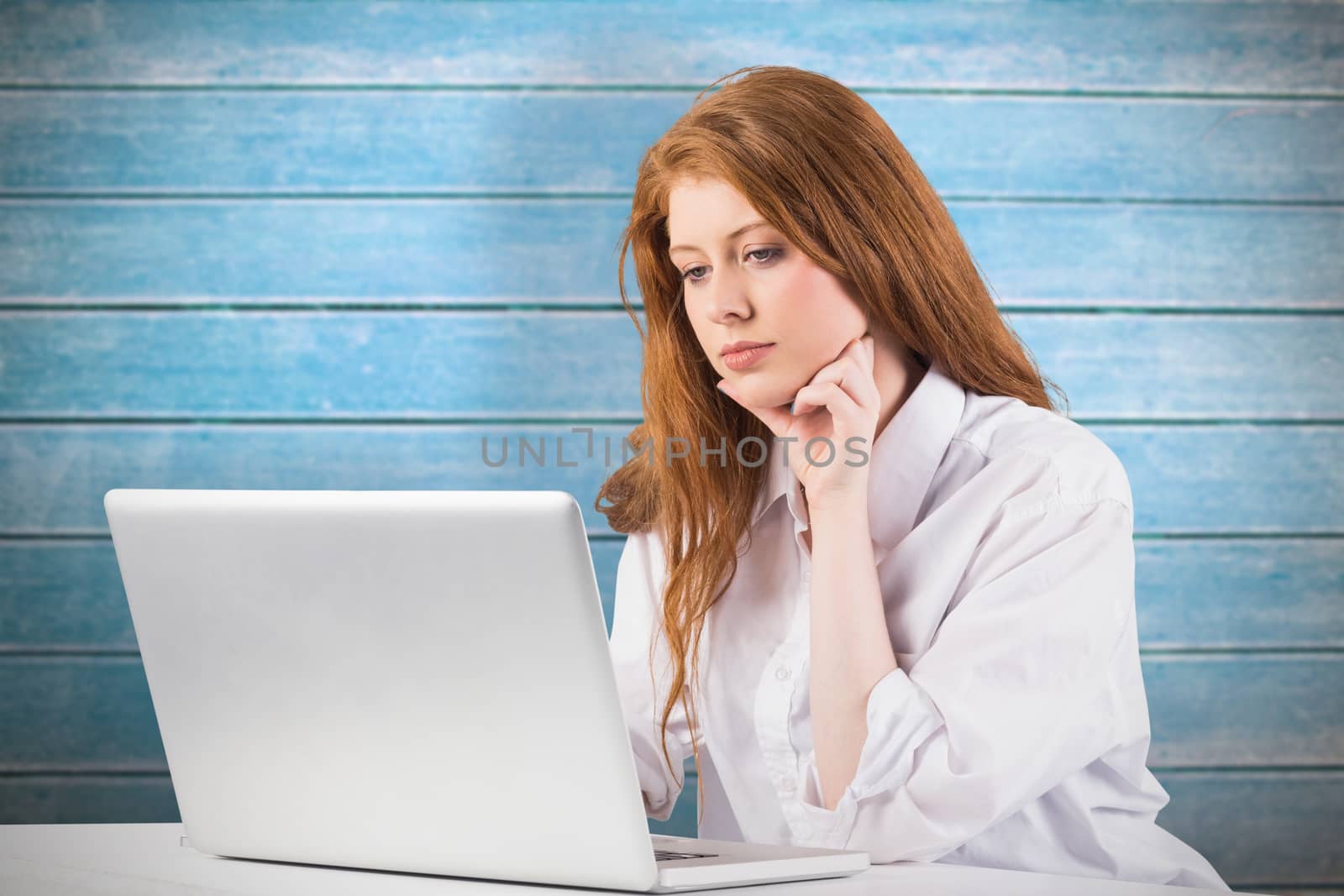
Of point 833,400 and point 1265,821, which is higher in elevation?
point 833,400

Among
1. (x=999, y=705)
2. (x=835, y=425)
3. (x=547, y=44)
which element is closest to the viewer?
(x=999, y=705)

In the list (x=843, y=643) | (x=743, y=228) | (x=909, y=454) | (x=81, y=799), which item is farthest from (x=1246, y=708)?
(x=81, y=799)

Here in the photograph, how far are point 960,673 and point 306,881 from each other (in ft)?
1.67

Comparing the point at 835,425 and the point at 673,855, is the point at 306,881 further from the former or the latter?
the point at 835,425

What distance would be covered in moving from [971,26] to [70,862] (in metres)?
1.50

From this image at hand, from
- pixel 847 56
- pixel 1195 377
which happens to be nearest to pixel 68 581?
pixel 847 56

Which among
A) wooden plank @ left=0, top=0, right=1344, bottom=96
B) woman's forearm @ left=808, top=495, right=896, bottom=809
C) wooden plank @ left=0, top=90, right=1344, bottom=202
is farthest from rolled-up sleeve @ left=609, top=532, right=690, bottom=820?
wooden plank @ left=0, top=0, right=1344, bottom=96

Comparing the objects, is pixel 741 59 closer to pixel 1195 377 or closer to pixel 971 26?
pixel 971 26

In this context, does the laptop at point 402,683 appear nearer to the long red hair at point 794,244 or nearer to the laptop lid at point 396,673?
the laptop lid at point 396,673

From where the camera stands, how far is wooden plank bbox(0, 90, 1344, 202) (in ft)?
5.31

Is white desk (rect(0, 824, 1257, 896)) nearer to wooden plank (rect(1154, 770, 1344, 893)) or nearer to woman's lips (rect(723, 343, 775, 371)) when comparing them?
woman's lips (rect(723, 343, 775, 371))

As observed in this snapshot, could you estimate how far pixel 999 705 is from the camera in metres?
0.89

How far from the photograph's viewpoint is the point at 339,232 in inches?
63.9

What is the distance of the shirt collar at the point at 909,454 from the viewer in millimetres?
1096
